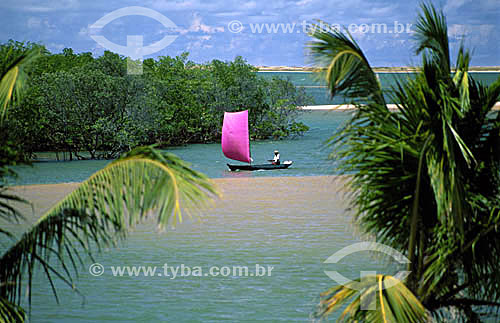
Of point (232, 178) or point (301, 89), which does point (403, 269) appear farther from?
point (301, 89)

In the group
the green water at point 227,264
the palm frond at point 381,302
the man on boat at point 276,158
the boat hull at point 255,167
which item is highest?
the man on boat at point 276,158

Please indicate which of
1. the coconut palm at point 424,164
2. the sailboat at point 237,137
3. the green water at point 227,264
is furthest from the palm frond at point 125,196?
the sailboat at point 237,137

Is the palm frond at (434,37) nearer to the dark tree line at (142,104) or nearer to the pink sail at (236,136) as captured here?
the dark tree line at (142,104)

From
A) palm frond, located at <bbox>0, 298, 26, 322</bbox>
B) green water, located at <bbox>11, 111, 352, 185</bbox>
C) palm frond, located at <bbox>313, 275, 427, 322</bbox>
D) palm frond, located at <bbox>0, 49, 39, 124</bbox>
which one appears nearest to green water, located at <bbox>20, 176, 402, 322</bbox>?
palm frond, located at <bbox>313, 275, 427, 322</bbox>

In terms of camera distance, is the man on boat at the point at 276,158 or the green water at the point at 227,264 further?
the man on boat at the point at 276,158

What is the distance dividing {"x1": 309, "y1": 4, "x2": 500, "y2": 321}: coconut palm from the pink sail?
27552 millimetres

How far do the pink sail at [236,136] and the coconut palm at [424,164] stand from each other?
27552 mm

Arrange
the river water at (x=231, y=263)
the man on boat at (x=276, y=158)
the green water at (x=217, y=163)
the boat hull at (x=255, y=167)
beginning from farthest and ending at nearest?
the boat hull at (x=255, y=167) < the man on boat at (x=276, y=158) < the green water at (x=217, y=163) < the river water at (x=231, y=263)

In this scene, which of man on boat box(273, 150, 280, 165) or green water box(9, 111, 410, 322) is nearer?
green water box(9, 111, 410, 322)

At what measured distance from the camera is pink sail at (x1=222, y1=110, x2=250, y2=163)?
113 ft

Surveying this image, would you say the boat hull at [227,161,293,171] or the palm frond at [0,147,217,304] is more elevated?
the palm frond at [0,147,217,304]

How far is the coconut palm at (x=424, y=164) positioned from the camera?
20.2 feet

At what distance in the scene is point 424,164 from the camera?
249 inches

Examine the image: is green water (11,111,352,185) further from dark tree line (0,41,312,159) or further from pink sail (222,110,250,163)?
dark tree line (0,41,312,159)
